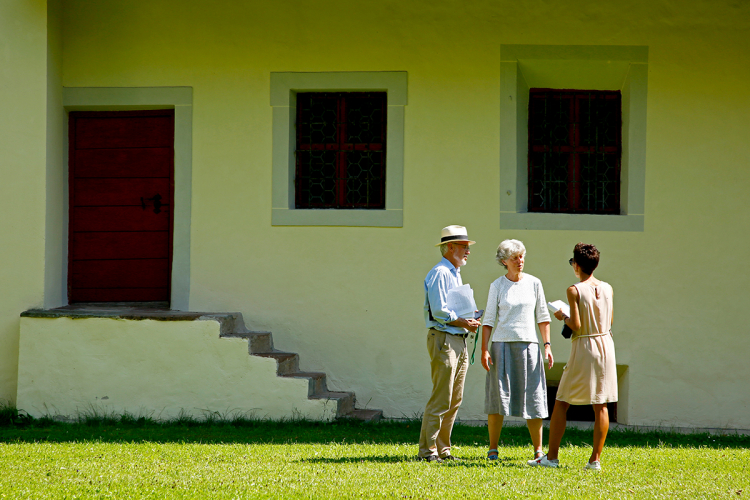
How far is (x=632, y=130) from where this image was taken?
7559 millimetres

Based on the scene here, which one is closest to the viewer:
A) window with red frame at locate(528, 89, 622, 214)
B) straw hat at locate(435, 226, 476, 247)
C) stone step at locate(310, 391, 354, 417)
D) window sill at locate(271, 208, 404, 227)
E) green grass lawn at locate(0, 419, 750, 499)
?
green grass lawn at locate(0, 419, 750, 499)

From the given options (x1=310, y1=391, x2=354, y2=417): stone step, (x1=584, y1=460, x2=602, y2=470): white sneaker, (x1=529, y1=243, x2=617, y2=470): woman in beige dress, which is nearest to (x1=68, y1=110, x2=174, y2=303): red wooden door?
(x1=310, y1=391, x2=354, y2=417): stone step

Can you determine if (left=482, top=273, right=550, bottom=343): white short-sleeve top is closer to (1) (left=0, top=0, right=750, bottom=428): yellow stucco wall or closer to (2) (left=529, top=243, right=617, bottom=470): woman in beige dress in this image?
(2) (left=529, top=243, right=617, bottom=470): woman in beige dress

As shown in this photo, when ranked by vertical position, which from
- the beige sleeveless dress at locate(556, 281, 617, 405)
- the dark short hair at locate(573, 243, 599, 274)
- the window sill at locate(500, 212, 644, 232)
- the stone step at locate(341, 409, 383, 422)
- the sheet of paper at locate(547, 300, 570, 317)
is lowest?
the stone step at locate(341, 409, 383, 422)

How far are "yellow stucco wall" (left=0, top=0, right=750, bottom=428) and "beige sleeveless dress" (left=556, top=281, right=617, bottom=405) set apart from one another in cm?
261

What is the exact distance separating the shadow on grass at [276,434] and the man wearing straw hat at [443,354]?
33.3 inches

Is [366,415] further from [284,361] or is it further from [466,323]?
[466,323]

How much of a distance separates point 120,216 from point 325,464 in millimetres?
4223

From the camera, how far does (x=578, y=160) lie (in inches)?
308

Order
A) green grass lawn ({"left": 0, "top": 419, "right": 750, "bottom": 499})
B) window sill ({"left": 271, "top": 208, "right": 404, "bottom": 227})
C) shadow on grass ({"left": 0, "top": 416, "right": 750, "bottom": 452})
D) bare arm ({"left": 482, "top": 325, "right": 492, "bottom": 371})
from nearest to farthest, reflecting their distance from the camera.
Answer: green grass lawn ({"left": 0, "top": 419, "right": 750, "bottom": 499}), bare arm ({"left": 482, "top": 325, "right": 492, "bottom": 371}), shadow on grass ({"left": 0, "top": 416, "right": 750, "bottom": 452}), window sill ({"left": 271, "top": 208, "right": 404, "bottom": 227})

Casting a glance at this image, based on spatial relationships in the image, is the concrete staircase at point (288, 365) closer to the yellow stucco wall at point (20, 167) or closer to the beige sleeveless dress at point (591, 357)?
the yellow stucco wall at point (20, 167)

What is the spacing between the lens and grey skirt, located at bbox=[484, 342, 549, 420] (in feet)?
16.7

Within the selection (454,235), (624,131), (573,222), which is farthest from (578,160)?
(454,235)

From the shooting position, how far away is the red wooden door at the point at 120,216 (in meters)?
8.02
